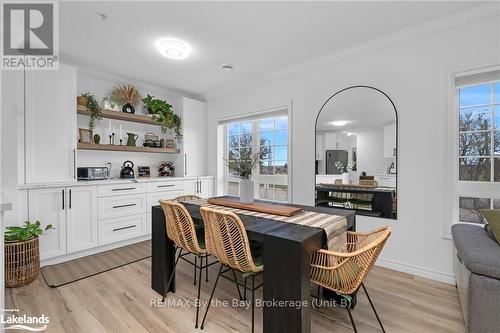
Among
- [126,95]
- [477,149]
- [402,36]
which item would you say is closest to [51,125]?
[126,95]

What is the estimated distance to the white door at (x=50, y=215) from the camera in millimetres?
2684

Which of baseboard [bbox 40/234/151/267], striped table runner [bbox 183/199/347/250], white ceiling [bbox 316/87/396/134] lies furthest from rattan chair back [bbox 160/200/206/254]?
white ceiling [bbox 316/87/396/134]

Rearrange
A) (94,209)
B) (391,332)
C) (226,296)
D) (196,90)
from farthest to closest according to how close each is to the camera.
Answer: (196,90)
(94,209)
(226,296)
(391,332)

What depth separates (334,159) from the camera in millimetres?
3227

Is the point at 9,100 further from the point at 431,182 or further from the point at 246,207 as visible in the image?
the point at 431,182

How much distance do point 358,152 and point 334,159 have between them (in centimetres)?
30

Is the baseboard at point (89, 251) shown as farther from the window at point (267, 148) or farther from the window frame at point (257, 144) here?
the window at point (267, 148)

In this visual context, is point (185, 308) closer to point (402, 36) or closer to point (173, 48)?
point (173, 48)

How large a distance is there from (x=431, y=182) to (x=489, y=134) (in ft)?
2.18

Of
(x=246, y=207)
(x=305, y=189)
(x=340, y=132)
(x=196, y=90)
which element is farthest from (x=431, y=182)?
(x=196, y=90)

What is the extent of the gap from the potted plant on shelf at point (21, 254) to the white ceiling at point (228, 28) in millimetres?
2062

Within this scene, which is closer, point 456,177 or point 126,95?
point 456,177

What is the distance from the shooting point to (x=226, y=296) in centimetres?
219

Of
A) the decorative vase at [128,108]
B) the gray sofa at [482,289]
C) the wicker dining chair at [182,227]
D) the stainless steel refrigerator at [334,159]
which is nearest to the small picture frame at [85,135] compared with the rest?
the decorative vase at [128,108]
